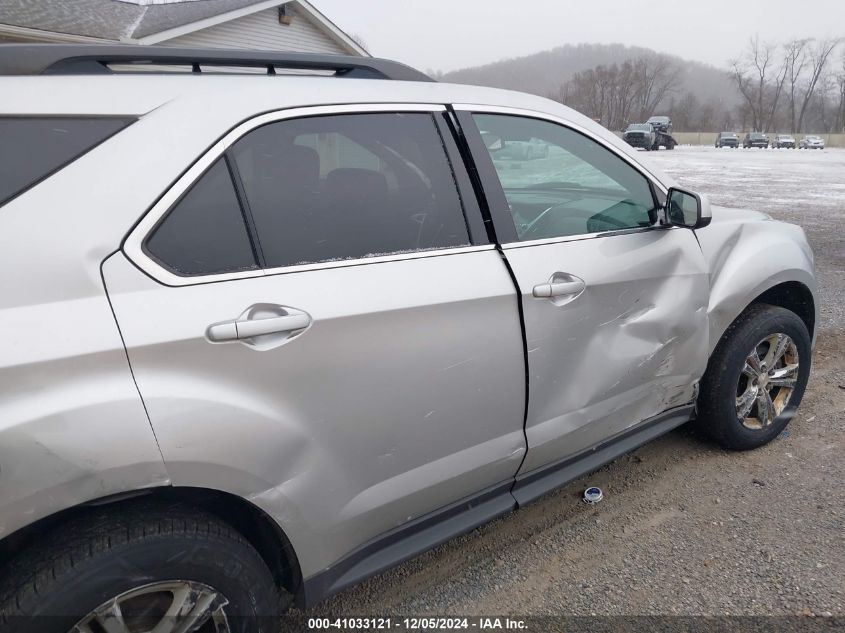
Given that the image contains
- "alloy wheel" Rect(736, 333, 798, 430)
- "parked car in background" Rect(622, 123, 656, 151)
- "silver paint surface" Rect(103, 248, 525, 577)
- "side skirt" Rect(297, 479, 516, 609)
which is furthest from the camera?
"parked car in background" Rect(622, 123, 656, 151)

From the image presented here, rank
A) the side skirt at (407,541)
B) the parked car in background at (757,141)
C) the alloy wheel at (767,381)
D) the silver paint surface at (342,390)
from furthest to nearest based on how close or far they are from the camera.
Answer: the parked car in background at (757,141), the alloy wheel at (767,381), the side skirt at (407,541), the silver paint surface at (342,390)

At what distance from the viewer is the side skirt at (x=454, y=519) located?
179cm

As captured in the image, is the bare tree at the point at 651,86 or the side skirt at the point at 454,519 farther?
the bare tree at the point at 651,86

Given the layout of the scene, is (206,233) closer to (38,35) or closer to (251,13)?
(38,35)

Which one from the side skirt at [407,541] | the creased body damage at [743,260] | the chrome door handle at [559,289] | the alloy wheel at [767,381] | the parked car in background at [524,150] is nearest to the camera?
the side skirt at [407,541]

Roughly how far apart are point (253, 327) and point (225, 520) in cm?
60

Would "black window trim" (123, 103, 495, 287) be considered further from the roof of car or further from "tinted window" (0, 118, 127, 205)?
"tinted window" (0, 118, 127, 205)

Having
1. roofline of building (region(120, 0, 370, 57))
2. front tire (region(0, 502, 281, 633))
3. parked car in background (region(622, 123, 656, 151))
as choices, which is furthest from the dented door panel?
parked car in background (region(622, 123, 656, 151))

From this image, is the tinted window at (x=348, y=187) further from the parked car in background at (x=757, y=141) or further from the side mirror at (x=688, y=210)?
the parked car in background at (x=757, y=141)

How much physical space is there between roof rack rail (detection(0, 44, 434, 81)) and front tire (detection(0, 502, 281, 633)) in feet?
3.72

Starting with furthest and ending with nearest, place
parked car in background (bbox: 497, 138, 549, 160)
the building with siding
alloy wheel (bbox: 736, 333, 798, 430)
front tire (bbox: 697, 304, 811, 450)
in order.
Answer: the building with siding < alloy wheel (bbox: 736, 333, 798, 430) < front tire (bbox: 697, 304, 811, 450) < parked car in background (bbox: 497, 138, 549, 160)

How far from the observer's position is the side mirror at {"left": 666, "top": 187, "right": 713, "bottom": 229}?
2502mm

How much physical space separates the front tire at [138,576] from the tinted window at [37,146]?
80 centimetres

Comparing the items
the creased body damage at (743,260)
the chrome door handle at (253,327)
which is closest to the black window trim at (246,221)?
the chrome door handle at (253,327)
